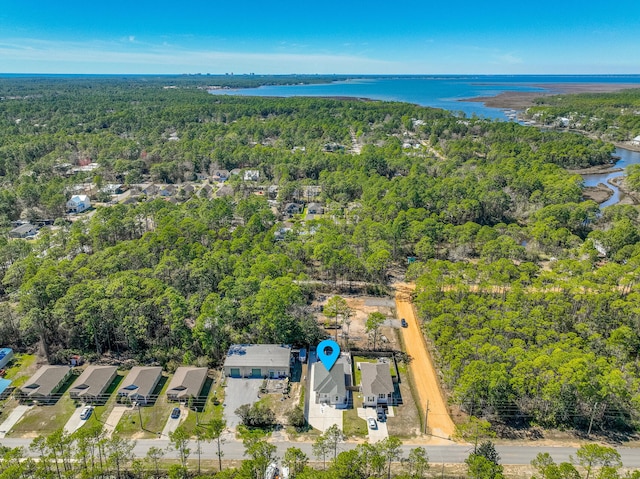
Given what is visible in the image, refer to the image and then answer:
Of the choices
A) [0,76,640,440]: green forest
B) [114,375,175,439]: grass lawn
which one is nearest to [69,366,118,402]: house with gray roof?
[114,375,175,439]: grass lawn

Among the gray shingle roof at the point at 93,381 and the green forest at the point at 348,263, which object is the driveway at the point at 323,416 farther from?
the gray shingle roof at the point at 93,381

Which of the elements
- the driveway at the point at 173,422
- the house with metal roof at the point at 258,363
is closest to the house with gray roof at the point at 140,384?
the driveway at the point at 173,422

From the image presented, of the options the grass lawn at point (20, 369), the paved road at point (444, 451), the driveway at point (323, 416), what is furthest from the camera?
the grass lawn at point (20, 369)

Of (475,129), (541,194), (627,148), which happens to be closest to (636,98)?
(627,148)

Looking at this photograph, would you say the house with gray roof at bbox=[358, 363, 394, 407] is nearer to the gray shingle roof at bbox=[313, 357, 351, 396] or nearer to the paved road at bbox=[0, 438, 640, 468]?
the gray shingle roof at bbox=[313, 357, 351, 396]

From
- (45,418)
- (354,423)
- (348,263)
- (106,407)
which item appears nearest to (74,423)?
(106,407)

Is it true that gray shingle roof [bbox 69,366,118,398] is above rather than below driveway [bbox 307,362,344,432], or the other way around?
above

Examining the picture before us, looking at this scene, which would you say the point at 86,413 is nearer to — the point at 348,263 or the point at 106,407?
the point at 106,407
